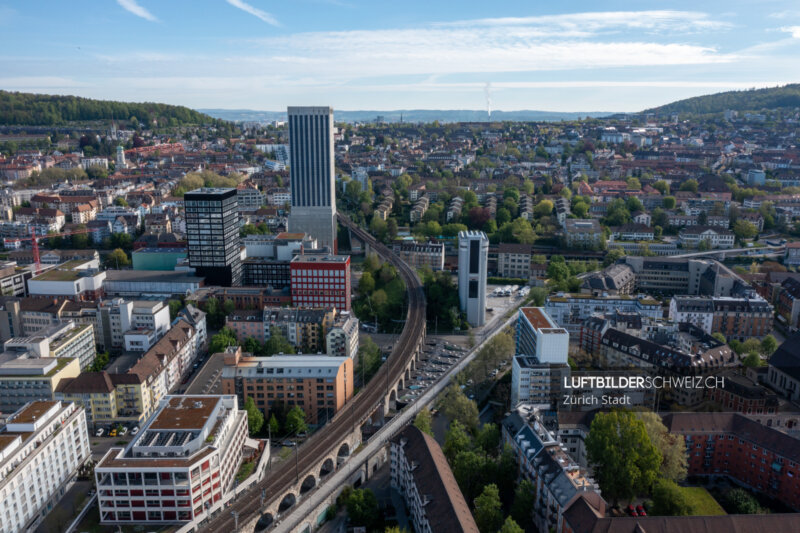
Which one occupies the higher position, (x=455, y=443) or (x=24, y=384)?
(x=24, y=384)

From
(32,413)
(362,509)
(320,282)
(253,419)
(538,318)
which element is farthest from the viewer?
(320,282)

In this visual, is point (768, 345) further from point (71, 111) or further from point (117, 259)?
point (71, 111)

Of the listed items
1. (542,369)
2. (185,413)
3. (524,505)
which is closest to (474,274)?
(542,369)

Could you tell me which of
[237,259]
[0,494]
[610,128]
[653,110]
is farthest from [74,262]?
[653,110]

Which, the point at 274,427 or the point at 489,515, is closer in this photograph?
the point at 489,515

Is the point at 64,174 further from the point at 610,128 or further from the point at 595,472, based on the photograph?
the point at 610,128

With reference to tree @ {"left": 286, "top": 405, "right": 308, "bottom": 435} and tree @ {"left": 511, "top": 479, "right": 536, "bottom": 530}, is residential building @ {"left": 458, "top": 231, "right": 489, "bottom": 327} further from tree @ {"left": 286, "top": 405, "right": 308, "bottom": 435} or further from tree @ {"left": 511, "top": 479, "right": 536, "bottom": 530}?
tree @ {"left": 511, "top": 479, "right": 536, "bottom": 530}
